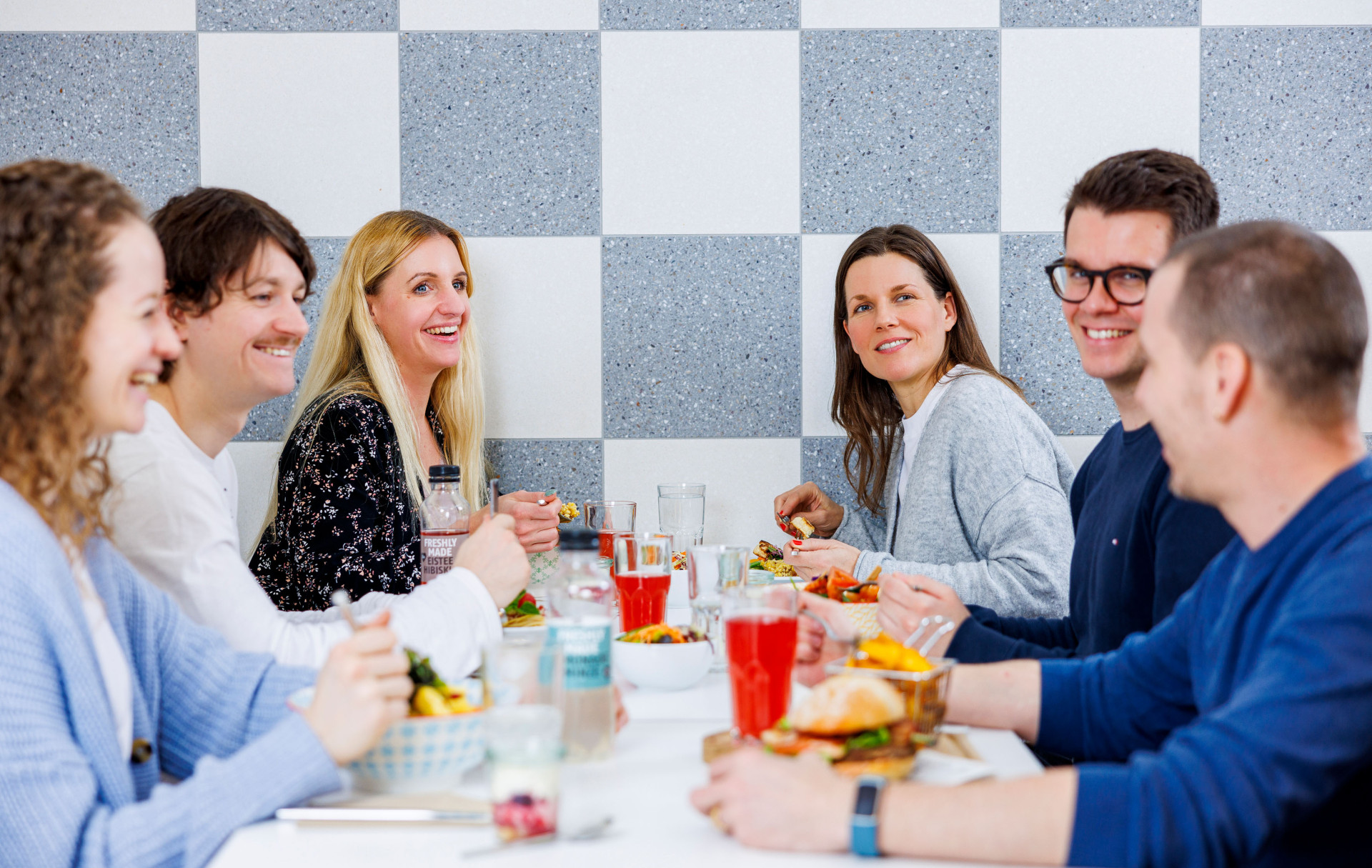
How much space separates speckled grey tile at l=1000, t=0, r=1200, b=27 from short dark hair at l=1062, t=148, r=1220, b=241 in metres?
0.99

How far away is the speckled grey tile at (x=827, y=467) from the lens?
8.48ft

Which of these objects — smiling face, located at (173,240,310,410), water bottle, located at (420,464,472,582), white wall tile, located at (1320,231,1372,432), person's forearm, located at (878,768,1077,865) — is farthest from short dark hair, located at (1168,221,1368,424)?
white wall tile, located at (1320,231,1372,432)

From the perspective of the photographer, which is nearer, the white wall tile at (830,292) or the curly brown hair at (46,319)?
the curly brown hair at (46,319)

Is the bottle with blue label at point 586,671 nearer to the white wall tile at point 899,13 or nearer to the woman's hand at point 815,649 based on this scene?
the woman's hand at point 815,649

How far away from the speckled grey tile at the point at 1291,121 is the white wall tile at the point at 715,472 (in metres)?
1.24

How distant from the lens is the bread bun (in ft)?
3.15

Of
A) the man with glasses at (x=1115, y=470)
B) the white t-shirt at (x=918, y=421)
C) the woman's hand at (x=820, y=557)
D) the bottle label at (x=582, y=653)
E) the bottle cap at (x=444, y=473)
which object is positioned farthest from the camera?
the white t-shirt at (x=918, y=421)

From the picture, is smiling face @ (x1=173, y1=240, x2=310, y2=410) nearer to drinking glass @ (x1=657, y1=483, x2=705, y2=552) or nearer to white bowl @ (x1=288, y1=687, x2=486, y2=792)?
white bowl @ (x1=288, y1=687, x2=486, y2=792)

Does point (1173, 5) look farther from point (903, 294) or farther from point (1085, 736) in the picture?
point (1085, 736)

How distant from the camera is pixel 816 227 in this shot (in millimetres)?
2516

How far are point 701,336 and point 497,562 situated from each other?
3.88 ft

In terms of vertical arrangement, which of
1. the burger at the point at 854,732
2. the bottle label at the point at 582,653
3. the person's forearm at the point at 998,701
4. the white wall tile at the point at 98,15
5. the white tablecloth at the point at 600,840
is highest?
the white wall tile at the point at 98,15

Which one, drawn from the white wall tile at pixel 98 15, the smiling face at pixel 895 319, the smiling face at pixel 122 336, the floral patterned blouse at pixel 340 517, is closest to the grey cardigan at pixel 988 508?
the smiling face at pixel 895 319

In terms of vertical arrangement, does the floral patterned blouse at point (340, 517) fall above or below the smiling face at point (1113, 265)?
below
